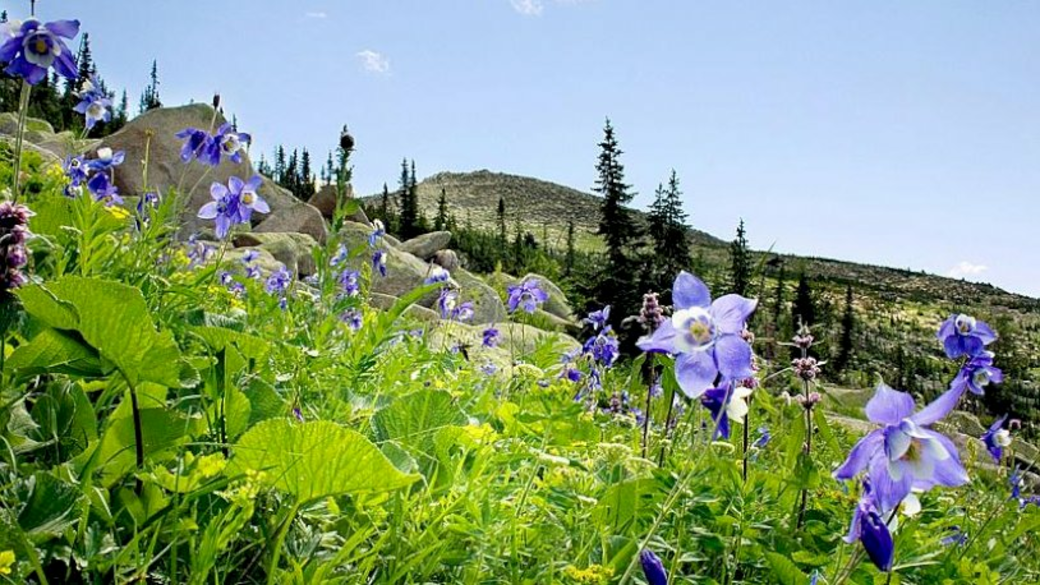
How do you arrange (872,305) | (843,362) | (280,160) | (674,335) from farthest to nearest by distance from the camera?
(872,305) < (280,160) < (843,362) < (674,335)

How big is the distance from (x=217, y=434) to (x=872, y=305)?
494 feet

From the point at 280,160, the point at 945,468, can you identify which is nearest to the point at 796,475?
the point at 945,468

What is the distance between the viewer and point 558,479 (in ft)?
5.23

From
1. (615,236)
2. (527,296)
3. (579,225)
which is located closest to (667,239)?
(615,236)

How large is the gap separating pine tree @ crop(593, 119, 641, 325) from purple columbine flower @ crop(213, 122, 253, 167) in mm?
22013

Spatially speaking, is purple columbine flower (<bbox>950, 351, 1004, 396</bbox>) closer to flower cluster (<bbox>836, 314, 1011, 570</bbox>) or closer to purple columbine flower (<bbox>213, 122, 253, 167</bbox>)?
flower cluster (<bbox>836, 314, 1011, 570</bbox>)

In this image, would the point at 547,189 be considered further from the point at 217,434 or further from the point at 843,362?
the point at 217,434

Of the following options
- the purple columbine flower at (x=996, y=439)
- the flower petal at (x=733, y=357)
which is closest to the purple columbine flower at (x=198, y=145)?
the flower petal at (x=733, y=357)

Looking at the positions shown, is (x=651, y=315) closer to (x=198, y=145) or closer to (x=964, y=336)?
(x=964, y=336)

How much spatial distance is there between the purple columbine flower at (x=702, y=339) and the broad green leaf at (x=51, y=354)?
948 millimetres

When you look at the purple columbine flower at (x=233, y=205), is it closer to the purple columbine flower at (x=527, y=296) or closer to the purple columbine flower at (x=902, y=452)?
the purple columbine flower at (x=527, y=296)

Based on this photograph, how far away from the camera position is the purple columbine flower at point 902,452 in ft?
3.48

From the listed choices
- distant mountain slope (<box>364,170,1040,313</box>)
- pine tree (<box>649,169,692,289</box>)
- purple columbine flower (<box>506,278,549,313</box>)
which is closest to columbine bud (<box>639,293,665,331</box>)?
purple columbine flower (<box>506,278,549,313</box>)

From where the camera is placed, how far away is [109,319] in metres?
1.24
